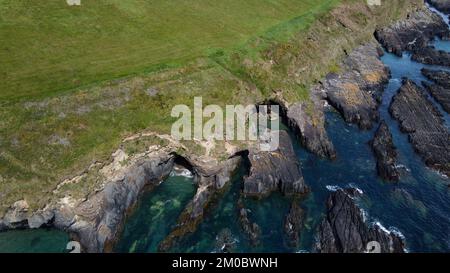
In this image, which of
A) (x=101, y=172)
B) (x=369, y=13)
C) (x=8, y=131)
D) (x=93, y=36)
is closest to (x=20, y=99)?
(x=8, y=131)

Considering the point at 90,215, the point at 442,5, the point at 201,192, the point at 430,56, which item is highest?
the point at 90,215

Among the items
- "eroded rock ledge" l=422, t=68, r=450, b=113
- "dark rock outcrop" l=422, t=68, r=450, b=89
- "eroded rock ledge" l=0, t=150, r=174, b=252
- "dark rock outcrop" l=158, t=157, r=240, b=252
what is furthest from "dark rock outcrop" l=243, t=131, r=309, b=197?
"dark rock outcrop" l=422, t=68, r=450, b=89

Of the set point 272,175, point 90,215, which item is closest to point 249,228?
point 272,175

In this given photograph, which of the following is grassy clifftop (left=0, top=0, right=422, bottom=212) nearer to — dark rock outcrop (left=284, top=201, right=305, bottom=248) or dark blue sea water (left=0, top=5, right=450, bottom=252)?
dark blue sea water (left=0, top=5, right=450, bottom=252)

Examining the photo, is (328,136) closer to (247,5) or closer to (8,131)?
(247,5)

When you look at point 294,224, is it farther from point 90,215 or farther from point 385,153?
point 90,215

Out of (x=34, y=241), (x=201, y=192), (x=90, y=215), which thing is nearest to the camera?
(x=34, y=241)

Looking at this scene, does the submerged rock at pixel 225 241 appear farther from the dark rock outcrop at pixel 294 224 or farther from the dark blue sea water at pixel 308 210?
the dark rock outcrop at pixel 294 224
